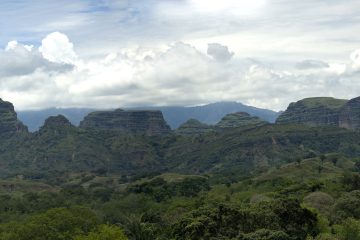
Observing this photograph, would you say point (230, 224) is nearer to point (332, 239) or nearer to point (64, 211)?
point (332, 239)

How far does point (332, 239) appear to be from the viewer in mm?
108438

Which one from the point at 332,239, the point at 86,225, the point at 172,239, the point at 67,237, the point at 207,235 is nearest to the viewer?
the point at 332,239

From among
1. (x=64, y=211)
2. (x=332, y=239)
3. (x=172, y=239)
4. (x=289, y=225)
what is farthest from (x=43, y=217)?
(x=332, y=239)

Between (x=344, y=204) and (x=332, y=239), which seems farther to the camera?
(x=344, y=204)

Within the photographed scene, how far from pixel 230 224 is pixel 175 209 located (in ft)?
240

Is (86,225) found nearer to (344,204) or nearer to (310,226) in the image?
(310,226)

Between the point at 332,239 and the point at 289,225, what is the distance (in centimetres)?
1671

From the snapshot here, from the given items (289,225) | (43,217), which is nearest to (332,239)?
(289,225)

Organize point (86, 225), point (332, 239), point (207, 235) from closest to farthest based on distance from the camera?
point (332, 239) < point (207, 235) < point (86, 225)

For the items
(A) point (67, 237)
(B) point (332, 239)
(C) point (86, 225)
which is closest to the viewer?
(B) point (332, 239)

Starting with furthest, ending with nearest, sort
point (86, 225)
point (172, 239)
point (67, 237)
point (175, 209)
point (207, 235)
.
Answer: point (175, 209) → point (86, 225) → point (67, 237) → point (172, 239) → point (207, 235)

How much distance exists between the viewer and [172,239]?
130 metres

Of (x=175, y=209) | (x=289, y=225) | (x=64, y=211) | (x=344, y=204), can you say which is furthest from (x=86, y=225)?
(x=344, y=204)

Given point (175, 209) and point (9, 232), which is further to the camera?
point (175, 209)
